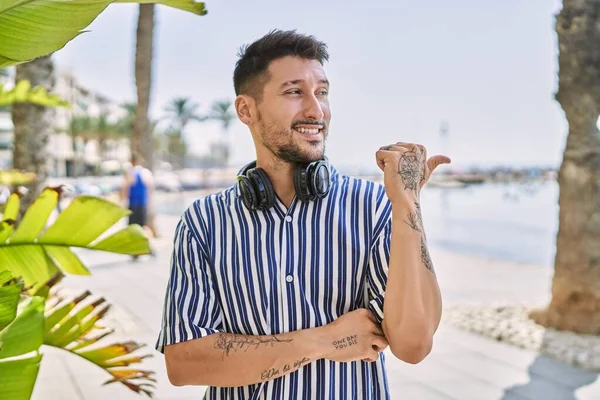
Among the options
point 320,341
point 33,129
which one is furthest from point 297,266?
point 33,129

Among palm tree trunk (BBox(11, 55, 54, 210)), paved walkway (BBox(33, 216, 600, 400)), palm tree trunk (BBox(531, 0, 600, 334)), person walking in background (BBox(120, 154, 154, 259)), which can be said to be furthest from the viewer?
person walking in background (BBox(120, 154, 154, 259))

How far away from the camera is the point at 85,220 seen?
2242mm

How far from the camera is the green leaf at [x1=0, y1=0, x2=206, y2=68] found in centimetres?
134

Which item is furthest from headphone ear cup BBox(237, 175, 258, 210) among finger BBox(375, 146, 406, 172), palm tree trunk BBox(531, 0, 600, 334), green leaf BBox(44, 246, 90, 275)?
palm tree trunk BBox(531, 0, 600, 334)

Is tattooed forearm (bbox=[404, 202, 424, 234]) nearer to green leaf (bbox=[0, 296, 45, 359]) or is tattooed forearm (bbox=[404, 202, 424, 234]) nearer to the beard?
the beard

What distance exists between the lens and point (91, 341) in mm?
2281

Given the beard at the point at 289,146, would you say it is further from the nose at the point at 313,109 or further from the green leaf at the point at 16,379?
the green leaf at the point at 16,379

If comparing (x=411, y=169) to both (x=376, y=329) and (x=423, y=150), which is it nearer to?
(x=423, y=150)

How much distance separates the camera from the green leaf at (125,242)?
2297mm

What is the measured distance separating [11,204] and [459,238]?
18.5m

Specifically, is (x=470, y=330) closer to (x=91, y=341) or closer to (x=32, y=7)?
(x=91, y=341)

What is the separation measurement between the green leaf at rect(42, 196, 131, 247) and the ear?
0.59m

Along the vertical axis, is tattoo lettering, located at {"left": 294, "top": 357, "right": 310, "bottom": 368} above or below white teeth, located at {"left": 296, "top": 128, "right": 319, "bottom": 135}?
below

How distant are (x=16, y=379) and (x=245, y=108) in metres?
0.92
